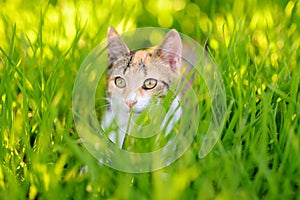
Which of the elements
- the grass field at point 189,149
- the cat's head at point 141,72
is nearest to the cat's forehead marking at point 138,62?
the cat's head at point 141,72

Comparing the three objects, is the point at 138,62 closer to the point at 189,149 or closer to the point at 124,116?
the point at 124,116

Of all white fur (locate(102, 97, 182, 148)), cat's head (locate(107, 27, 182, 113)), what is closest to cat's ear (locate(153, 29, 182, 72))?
cat's head (locate(107, 27, 182, 113))

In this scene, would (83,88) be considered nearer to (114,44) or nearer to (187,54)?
(114,44)

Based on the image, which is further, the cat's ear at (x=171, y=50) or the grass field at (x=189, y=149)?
the cat's ear at (x=171, y=50)

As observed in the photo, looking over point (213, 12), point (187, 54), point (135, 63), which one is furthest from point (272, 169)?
point (213, 12)

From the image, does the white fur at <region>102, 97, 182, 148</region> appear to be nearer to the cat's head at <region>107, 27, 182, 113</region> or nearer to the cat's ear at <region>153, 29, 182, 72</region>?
the cat's head at <region>107, 27, 182, 113</region>

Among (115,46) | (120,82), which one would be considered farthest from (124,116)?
(115,46)

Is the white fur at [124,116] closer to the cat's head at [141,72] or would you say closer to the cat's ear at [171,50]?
the cat's head at [141,72]
